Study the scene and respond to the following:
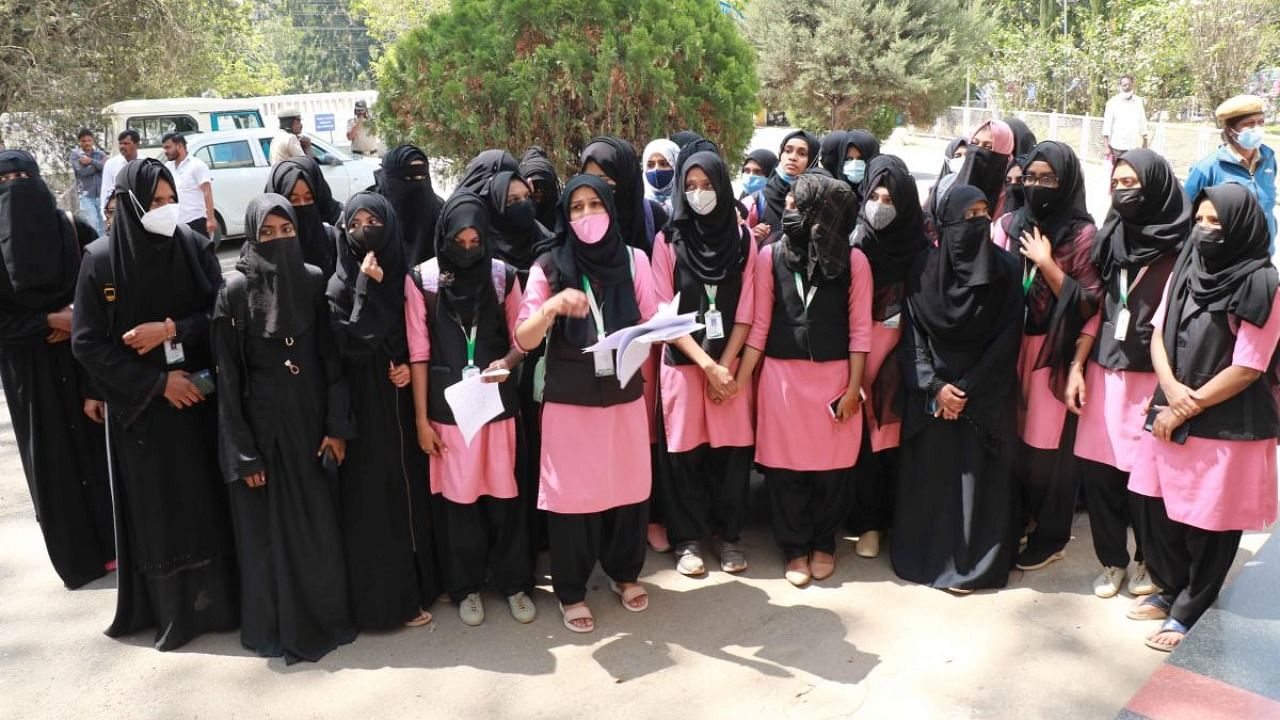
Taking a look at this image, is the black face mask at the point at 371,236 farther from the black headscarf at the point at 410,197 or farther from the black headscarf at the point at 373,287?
the black headscarf at the point at 410,197

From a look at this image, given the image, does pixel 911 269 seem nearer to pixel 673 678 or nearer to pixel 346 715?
pixel 673 678

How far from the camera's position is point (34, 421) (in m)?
4.17

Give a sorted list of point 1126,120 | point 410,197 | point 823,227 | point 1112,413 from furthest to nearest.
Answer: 1. point 1126,120
2. point 410,197
3. point 823,227
4. point 1112,413

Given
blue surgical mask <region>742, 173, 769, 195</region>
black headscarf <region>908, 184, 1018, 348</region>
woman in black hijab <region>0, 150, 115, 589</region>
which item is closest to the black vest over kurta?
black headscarf <region>908, 184, 1018, 348</region>

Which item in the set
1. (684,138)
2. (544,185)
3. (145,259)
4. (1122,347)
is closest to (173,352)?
(145,259)

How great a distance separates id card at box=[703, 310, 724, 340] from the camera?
3.96 meters

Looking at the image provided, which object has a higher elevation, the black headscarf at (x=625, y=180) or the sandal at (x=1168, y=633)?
the black headscarf at (x=625, y=180)

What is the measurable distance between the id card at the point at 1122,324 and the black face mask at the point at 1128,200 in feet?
1.14

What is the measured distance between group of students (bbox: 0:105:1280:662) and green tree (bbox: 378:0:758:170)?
2116 millimetres

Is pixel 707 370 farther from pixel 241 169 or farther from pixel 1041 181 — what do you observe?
pixel 241 169

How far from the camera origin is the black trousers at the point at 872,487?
14.5 feet

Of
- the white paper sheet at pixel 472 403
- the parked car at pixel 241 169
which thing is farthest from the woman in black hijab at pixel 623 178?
the parked car at pixel 241 169

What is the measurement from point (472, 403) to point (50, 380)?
199 centimetres

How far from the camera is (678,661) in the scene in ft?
11.8
